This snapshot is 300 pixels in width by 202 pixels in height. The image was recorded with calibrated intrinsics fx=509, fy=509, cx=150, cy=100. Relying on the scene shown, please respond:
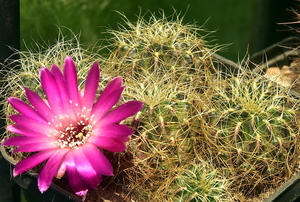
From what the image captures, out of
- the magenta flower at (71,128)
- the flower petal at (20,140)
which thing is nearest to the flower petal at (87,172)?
the magenta flower at (71,128)

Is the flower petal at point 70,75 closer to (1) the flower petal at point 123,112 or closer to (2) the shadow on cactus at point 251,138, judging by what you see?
(1) the flower petal at point 123,112

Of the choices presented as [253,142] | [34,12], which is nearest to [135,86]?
[253,142]

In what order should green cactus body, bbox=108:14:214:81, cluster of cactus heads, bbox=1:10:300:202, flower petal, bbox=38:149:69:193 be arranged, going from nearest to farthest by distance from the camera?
flower petal, bbox=38:149:69:193, cluster of cactus heads, bbox=1:10:300:202, green cactus body, bbox=108:14:214:81

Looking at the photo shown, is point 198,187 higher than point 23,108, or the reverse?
point 23,108

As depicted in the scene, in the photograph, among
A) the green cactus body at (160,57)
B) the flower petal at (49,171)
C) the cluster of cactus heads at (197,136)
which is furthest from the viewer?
the green cactus body at (160,57)

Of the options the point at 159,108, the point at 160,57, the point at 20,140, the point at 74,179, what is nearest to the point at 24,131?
the point at 20,140

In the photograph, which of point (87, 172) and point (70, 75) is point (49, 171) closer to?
point (87, 172)

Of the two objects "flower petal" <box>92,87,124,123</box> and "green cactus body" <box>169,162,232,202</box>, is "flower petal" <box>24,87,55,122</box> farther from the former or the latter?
"green cactus body" <box>169,162,232,202</box>

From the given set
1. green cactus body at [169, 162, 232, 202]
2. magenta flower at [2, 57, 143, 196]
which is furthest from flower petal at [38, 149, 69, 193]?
green cactus body at [169, 162, 232, 202]
